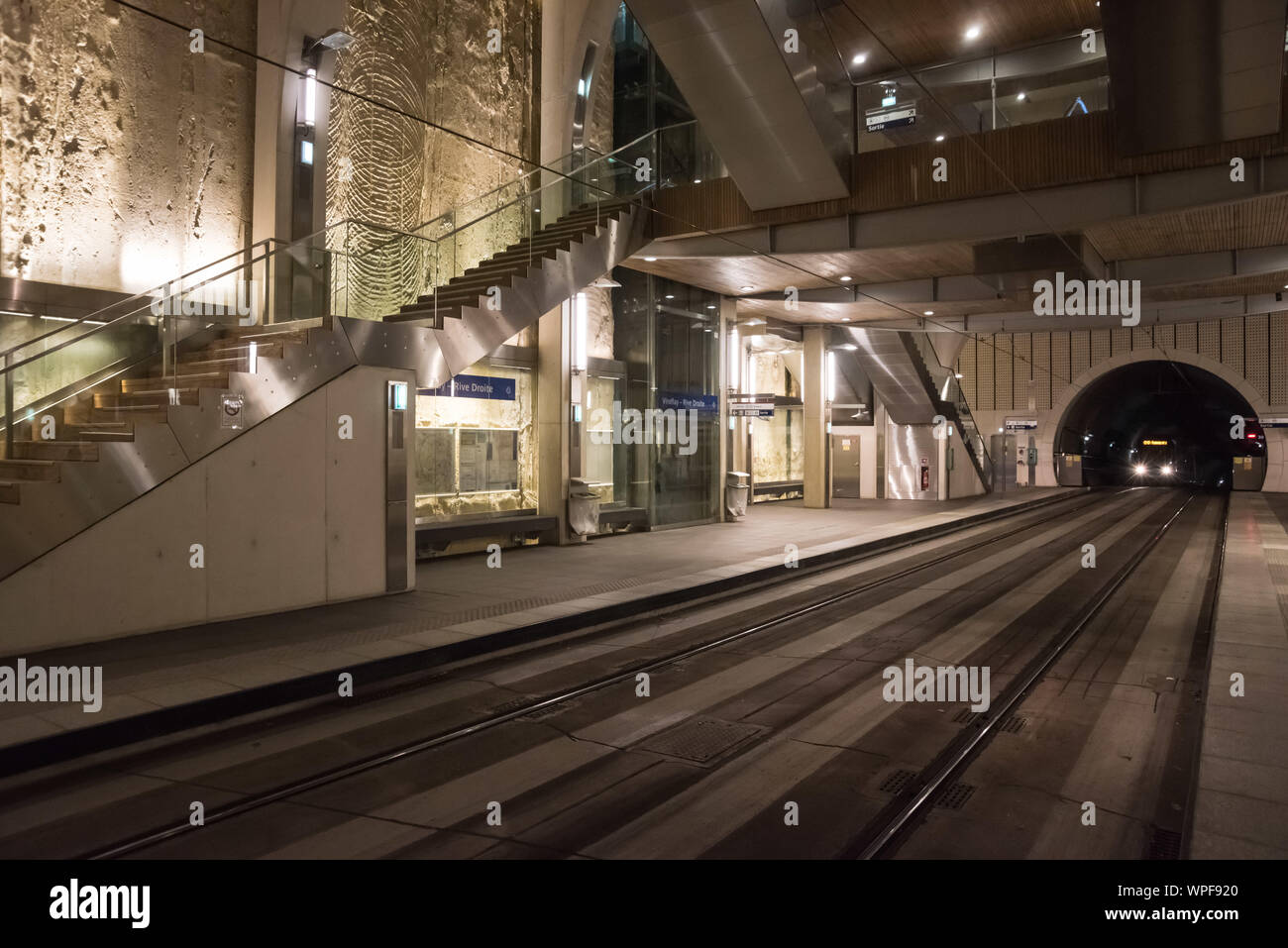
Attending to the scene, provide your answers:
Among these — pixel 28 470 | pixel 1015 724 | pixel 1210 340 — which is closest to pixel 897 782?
pixel 1015 724

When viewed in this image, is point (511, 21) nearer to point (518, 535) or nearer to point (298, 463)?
point (518, 535)

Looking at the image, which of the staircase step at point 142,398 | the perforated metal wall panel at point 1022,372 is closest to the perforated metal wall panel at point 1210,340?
the perforated metal wall panel at point 1022,372

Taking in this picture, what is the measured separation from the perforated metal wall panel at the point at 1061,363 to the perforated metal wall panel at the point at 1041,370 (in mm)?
200

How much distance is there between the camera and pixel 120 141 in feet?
39.6

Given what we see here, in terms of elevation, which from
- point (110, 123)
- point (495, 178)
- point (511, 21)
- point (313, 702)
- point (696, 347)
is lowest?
point (313, 702)

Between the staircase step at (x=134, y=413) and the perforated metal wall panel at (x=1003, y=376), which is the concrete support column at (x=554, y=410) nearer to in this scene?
the staircase step at (x=134, y=413)

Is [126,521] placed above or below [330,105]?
below

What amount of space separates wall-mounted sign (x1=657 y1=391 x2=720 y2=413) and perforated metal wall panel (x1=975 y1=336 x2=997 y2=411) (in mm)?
30586

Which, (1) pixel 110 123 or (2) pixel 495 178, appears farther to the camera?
(2) pixel 495 178

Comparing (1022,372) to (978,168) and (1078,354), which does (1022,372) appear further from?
(978,168)

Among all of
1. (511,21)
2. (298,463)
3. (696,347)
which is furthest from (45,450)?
(696,347)

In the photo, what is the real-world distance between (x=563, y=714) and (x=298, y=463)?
5510mm
